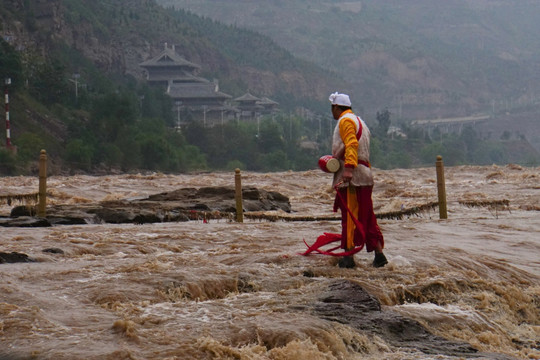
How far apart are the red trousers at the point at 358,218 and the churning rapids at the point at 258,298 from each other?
11.4 inches

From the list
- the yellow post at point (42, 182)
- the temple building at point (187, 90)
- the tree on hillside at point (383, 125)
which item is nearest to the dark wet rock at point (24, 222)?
the yellow post at point (42, 182)

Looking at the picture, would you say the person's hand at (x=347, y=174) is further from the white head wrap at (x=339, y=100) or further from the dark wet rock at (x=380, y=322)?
the dark wet rock at (x=380, y=322)

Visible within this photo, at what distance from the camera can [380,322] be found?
7.22 metres

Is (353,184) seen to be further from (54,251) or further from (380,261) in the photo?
(54,251)

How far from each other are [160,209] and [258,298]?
864 cm

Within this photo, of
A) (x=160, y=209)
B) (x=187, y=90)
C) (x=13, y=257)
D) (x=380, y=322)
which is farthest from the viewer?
(x=187, y=90)

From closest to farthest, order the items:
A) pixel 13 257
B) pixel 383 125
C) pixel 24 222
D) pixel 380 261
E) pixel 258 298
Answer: pixel 258 298 < pixel 380 261 < pixel 13 257 < pixel 24 222 < pixel 383 125

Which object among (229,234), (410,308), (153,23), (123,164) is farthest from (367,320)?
(153,23)

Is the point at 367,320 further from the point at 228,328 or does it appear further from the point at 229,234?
the point at 229,234

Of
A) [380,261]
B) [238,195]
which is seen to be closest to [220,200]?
[238,195]

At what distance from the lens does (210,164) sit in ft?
216

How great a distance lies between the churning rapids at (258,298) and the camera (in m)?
6.51

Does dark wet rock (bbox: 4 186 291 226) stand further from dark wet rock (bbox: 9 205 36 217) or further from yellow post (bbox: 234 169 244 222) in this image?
yellow post (bbox: 234 169 244 222)

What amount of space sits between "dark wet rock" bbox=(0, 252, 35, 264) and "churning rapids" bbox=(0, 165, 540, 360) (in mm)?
185
